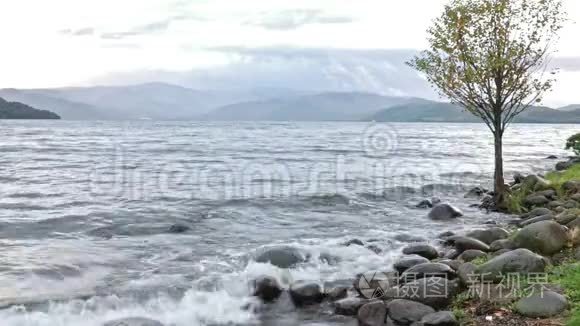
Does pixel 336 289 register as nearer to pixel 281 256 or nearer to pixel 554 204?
pixel 281 256

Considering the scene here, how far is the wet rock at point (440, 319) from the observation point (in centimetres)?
851

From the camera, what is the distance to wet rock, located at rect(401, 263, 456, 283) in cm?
1084

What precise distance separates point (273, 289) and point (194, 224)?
8437mm

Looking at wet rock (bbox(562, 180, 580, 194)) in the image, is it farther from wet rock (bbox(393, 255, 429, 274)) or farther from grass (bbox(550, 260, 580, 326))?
grass (bbox(550, 260, 580, 326))

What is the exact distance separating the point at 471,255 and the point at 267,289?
4959 millimetres

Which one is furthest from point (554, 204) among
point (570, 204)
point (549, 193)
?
point (549, 193)

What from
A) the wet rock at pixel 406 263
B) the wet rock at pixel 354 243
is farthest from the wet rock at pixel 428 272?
the wet rock at pixel 354 243

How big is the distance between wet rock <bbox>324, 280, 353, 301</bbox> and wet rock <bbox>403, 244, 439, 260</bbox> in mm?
2750

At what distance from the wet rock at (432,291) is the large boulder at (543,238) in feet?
8.61

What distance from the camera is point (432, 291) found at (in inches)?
387

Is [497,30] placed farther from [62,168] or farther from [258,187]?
[62,168]

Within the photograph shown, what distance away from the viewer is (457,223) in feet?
65.1

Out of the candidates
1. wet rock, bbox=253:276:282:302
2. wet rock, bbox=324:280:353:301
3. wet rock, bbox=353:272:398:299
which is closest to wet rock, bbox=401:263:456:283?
wet rock, bbox=353:272:398:299

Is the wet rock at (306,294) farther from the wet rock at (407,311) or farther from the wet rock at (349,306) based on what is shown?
the wet rock at (407,311)
